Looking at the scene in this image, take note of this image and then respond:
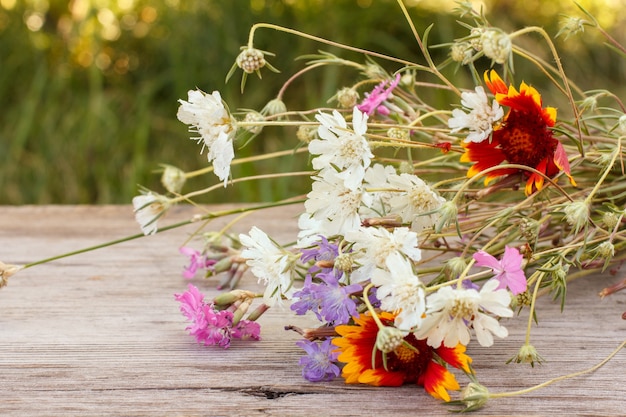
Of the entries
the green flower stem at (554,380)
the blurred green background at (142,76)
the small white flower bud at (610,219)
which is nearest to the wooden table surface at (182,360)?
the green flower stem at (554,380)

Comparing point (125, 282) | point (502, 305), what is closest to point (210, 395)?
point (502, 305)

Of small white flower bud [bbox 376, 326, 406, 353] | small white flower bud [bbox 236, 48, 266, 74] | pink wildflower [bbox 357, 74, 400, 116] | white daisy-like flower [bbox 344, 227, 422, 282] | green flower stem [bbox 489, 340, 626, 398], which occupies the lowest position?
green flower stem [bbox 489, 340, 626, 398]

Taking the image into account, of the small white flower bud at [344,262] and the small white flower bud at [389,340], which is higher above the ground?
the small white flower bud at [344,262]

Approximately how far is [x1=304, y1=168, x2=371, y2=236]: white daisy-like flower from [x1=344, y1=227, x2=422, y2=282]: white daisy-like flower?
4cm

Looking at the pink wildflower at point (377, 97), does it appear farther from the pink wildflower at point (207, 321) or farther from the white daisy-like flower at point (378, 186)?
the pink wildflower at point (207, 321)

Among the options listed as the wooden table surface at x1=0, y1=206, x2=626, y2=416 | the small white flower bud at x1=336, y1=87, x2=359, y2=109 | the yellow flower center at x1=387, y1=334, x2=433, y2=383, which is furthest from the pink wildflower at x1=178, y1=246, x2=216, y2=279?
the yellow flower center at x1=387, y1=334, x2=433, y2=383

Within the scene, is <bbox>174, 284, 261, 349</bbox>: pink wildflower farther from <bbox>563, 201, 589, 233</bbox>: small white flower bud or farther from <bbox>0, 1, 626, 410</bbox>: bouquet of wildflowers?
<bbox>563, 201, 589, 233</bbox>: small white flower bud

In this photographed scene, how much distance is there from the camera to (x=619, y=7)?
2525mm

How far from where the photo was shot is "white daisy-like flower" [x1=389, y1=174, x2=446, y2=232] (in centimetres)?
62

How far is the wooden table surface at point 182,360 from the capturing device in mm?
566

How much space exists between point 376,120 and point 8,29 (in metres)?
1.70

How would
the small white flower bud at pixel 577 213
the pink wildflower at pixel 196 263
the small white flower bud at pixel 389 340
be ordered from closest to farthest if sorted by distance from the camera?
the small white flower bud at pixel 389 340, the small white flower bud at pixel 577 213, the pink wildflower at pixel 196 263

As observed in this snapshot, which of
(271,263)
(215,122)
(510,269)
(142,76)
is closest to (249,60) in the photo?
(215,122)

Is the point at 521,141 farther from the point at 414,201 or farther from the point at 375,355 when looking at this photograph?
the point at 375,355
